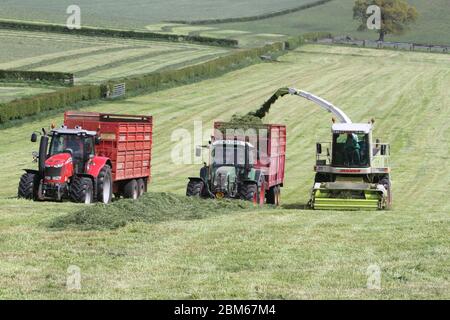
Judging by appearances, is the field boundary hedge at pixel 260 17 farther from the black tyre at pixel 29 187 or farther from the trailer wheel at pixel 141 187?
the black tyre at pixel 29 187

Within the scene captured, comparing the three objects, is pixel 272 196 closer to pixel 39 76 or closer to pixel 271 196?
pixel 271 196

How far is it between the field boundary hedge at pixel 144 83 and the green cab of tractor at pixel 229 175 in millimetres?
26354

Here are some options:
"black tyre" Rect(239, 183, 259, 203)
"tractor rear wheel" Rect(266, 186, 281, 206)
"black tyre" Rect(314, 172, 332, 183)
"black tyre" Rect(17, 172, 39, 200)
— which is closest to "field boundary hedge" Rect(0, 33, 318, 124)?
"tractor rear wheel" Rect(266, 186, 281, 206)

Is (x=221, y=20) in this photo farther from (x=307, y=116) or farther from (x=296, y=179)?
(x=296, y=179)

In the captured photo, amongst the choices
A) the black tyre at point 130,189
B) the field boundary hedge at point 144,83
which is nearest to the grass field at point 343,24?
the field boundary hedge at point 144,83

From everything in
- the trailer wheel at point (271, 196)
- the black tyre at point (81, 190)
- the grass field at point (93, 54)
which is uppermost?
the grass field at point (93, 54)

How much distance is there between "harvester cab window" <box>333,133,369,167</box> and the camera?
1304 inches

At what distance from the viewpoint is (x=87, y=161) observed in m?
29.4

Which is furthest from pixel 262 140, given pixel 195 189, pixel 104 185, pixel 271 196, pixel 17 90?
pixel 17 90

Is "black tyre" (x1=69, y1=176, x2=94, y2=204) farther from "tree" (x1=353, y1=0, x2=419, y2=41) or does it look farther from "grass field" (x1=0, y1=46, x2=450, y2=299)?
"tree" (x1=353, y1=0, x2=419, y2=41)

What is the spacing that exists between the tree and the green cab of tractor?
326 feet

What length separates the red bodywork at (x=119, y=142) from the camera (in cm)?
3102

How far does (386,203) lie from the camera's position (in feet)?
102
